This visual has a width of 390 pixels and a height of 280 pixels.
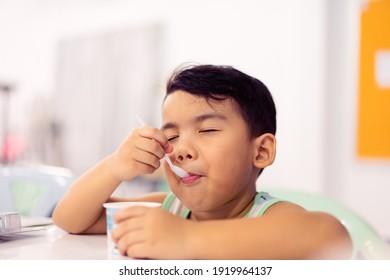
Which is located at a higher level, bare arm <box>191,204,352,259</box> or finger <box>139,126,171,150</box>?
finger <box>139,126,171,150</box>

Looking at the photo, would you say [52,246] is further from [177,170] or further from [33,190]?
[33,190]

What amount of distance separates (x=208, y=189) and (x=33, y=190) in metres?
0.56

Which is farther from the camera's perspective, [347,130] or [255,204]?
[347,130]

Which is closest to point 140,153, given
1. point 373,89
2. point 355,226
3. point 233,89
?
point 233,89

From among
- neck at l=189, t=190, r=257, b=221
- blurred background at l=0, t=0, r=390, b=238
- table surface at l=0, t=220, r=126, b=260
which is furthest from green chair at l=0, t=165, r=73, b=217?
blurred background at l=0, t=0, r=390, b=238

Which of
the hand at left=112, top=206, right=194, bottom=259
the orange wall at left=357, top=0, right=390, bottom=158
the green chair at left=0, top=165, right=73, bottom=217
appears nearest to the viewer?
the hand at left=112, top=206, right=194, bottom=259

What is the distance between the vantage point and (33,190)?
3.21ft

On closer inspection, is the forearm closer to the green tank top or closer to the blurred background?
the green tank top

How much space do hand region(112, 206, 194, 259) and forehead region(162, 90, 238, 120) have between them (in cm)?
17

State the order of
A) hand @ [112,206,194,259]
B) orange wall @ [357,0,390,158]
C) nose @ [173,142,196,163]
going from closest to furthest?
hand @ [112,206,194,259]
nose @ [173,142,196,163]
orange wall @ [357,0,390,158]

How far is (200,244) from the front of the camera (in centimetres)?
41

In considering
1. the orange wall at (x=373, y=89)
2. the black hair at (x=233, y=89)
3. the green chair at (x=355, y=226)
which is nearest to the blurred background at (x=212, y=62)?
the orange wall at (x=373, y=89)

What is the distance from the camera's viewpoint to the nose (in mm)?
535
